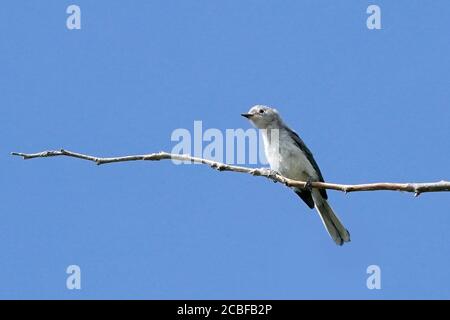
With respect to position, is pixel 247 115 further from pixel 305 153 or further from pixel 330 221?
Result: pixel 330 221

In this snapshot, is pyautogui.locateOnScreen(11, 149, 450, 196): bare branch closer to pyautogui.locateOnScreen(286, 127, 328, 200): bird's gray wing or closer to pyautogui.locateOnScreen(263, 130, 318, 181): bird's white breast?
pyautogui.locateOnScreen(263, 130, 318, 181): bird's white breast

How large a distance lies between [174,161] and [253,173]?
0.56 m

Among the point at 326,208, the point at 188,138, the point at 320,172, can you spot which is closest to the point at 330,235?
the point at 326,208

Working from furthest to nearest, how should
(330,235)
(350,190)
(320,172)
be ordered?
(320,172) < (330,235) < (350,190)

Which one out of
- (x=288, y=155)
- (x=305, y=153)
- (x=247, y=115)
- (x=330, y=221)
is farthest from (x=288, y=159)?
(x=330, y=221)

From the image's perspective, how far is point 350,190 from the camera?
Result: 11.7 ft

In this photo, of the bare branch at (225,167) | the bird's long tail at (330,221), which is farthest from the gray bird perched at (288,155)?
the bare branch at (225,167)

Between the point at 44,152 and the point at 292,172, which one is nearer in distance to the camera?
the point at 44,152

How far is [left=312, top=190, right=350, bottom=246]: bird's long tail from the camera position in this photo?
768 centimetres

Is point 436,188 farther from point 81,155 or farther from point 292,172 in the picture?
point 292,172

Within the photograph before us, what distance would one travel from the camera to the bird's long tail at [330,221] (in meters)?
7.68

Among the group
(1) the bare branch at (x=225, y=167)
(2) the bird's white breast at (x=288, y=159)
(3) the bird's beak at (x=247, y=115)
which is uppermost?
(3) the bird's beak at (x=247, y=115)

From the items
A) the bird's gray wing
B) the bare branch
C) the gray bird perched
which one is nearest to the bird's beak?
the gray bird perched

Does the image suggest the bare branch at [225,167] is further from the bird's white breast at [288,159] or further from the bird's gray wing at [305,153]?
the bird's gray wing at [305,153]
